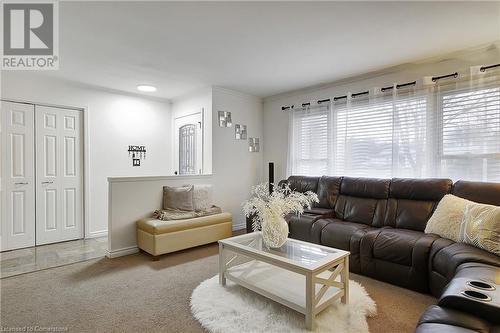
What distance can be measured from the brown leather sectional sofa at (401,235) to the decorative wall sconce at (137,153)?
10.1ft

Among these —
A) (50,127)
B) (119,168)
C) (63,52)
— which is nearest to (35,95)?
(50,127)

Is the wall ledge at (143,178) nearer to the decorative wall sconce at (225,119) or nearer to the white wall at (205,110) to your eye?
the white wall at (205,110)

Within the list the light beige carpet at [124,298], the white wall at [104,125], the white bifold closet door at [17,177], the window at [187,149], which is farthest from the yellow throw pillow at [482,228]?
the white bifold closet door at [17,177]

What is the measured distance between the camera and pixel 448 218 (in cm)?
254

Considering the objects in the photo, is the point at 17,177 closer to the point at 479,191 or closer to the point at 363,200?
the point at 363,200

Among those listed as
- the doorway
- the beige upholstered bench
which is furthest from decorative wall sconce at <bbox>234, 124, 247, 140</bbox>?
the beige upholstered bench

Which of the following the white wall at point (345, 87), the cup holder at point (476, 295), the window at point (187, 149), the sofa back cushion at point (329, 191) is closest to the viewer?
the cup holder at point (476, 295)

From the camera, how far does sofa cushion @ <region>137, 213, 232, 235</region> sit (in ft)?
11.0

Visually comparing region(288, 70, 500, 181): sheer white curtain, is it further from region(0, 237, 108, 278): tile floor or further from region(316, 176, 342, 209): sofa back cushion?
region(0, 237, 108, 278): tile floor

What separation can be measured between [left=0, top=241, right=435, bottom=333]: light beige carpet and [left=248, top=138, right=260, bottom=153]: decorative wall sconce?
7.91 ft

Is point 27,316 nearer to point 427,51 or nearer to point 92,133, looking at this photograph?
point 92,133

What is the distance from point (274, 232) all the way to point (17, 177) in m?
3.76

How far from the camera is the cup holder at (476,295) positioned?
133 cm

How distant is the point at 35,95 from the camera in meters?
3.86
